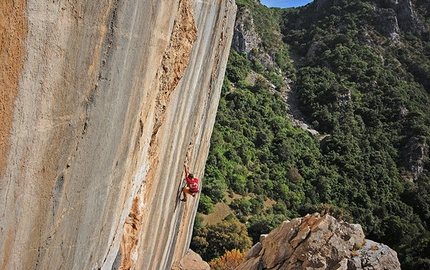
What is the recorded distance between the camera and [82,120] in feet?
8.82

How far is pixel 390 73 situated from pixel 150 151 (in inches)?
2099

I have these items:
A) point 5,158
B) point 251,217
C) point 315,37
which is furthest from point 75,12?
point 315,37

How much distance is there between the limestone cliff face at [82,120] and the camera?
219cm

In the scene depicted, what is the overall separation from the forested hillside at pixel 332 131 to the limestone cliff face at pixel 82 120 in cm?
1709

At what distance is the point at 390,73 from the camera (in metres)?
50.1

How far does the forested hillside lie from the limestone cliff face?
1709cm

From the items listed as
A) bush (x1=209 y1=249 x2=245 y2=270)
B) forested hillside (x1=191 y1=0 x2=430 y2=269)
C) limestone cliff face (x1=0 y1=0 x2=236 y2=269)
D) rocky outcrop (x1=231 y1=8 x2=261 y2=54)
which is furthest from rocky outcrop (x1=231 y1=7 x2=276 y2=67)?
limestone cliff face (x1=0 y1=0 x2=236 y2=269)

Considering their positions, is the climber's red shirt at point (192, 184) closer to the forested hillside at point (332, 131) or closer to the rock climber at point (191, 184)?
the rock climber at point (191, 184)

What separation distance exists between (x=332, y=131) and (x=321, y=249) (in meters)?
33.5

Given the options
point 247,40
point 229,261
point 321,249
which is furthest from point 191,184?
point 247,40

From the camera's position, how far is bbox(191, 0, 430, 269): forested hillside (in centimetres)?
2694

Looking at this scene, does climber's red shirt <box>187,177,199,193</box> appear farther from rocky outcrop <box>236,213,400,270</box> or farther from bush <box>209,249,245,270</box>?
bush <box>209,249,245,270</box>

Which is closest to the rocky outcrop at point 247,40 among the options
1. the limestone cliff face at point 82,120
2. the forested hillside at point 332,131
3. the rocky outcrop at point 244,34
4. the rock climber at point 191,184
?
the rocky outcrop at point 244,34

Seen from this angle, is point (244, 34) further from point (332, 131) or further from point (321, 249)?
point (321, 249)
